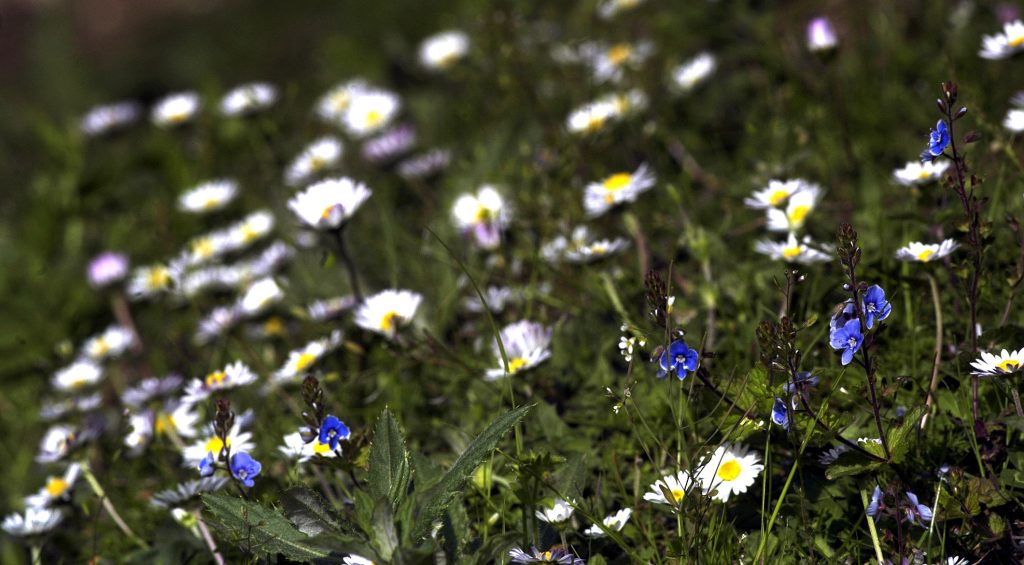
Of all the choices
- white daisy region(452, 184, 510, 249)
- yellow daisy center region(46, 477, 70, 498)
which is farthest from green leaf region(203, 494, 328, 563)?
white daisy region(452, 184, 510, 249)

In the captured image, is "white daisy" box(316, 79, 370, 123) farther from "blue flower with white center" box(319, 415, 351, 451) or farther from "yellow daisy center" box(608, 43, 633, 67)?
"blue flower with white center" box(319, 415, 351, 451)

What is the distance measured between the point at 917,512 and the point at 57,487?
1735 millimetres

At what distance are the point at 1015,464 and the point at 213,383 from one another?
1.54 meters

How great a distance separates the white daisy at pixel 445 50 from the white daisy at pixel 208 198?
3.34 ft

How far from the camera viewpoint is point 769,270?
2.27m

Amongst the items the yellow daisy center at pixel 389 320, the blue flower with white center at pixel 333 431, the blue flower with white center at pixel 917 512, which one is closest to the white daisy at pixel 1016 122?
the blue flower with white center at pixel 917 512

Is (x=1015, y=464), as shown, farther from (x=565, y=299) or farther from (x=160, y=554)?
(x=160, y=554)

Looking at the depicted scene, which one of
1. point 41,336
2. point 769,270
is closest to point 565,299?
point 769,270

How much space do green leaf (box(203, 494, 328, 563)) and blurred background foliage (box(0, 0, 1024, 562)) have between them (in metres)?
0.55

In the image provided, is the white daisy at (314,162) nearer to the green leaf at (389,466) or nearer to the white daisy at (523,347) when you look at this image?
the white daisy at (523,347)

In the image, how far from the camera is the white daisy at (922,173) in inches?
77.8

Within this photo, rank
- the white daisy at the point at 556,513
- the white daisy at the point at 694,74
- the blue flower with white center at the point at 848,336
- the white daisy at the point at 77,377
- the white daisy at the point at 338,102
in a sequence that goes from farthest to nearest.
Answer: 1. the white daisy at the point at 338,102
2. the white daisy at the point at 694,74
3. the white daisy at the point at 77,377
4. the white daisy at the point at 556,513
5. the blue flower with white center at the point at 848,336

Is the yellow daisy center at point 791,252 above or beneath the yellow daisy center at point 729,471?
above

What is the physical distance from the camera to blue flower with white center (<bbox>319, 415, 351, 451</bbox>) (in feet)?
5.36
